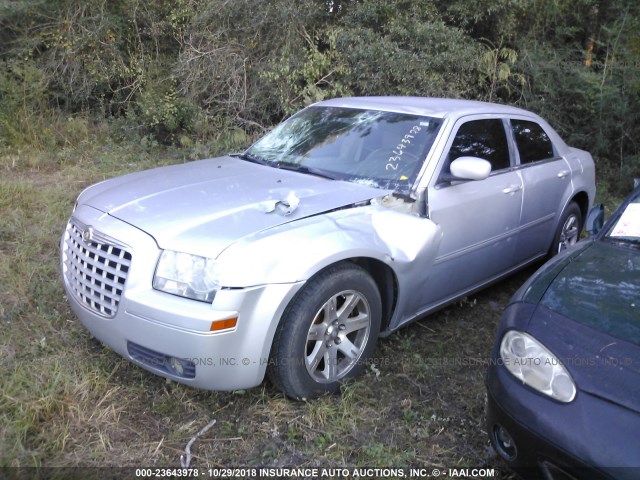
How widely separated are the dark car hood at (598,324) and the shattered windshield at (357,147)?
1.17 meters

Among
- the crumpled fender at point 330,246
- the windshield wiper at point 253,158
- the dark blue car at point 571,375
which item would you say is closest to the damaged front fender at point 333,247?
the crumpled fender at point 330,246

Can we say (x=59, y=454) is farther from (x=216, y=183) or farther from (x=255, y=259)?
(x=216, y=183)

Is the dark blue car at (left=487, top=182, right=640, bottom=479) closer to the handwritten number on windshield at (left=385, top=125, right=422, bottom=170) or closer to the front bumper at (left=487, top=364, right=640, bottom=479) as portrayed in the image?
the front bumper at (left=487, top=364, right=640, bottom=479)

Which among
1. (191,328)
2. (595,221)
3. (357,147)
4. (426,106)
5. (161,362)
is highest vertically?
(426,106)

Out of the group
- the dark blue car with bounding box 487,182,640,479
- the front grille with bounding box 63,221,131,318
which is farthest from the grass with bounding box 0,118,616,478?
the dark blue car with bounding box 487,182,640,479

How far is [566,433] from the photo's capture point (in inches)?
80.2

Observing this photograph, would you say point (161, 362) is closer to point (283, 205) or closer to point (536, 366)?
point (283, 205)

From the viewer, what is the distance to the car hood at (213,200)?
8.95 ft

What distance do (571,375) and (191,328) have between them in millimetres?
1573

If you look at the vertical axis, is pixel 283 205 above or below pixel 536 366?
above

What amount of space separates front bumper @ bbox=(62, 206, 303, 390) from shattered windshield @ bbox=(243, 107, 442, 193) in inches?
47.2

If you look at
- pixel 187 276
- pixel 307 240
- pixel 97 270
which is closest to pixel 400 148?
pixel 307 240

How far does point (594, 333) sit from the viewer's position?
226cm

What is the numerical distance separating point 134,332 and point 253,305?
0.60 meters
